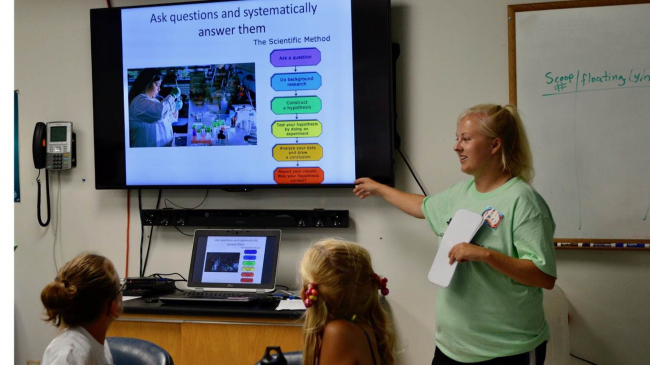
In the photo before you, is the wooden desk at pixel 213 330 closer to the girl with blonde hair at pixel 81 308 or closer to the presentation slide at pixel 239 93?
the presentation slide at pixel 239 93

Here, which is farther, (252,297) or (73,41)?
(73,41)

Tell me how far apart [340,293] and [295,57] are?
5.40 feet

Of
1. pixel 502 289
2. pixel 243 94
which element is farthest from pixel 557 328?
pixel 243 94

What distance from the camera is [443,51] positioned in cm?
279

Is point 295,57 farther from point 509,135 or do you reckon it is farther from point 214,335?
point 214,335

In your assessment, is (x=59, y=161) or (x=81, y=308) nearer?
(x=81, y=308)

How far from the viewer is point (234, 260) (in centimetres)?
287

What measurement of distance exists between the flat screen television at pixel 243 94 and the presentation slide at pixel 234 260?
29 centimetres

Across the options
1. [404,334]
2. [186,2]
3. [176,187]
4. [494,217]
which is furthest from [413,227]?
[186,2]

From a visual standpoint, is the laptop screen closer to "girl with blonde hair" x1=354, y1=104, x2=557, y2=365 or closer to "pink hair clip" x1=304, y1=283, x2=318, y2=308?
"girl with blonde hair" x1=354, y1=104, x2=557, y2=365

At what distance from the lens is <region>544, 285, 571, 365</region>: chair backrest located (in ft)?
7.68

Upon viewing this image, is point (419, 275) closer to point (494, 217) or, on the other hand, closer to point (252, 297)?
point (252, 297)

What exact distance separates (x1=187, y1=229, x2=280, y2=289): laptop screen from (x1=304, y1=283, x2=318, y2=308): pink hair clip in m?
1.31

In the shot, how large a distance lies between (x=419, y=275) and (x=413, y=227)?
0.24 metres
